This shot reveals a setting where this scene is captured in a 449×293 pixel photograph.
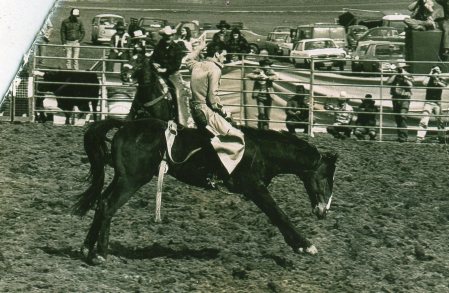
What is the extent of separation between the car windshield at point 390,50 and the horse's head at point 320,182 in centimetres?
1854

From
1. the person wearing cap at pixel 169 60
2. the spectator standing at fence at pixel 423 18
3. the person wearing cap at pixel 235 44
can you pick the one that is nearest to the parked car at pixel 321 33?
the spectator standing at fence at pixel 423 18

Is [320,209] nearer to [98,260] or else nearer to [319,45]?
[98,260]

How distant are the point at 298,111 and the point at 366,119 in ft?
4.27

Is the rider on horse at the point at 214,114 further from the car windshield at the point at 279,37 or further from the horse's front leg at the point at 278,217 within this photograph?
the car windshield at the point at 279,37

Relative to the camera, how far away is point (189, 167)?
357 inches

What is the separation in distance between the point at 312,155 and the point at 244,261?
134 cm

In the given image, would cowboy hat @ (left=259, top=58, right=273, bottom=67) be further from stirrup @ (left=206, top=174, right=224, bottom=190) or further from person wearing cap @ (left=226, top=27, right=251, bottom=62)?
stirrup @ (left=206, top=174, right=224, bottom=190)

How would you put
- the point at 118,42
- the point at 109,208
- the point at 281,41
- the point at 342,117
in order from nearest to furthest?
the point at 109,208 → the point at 342,117 → the point at 118,42 → the point at 281,41

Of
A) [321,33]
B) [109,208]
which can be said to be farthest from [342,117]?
[321,33]

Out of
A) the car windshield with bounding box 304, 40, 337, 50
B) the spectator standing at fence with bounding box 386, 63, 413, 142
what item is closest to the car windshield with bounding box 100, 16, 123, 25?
the car windshield with bounding box 304, 40, 337, 50

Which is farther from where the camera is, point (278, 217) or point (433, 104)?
point (433, 104)

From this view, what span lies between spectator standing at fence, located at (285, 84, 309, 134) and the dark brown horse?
710 centimetres

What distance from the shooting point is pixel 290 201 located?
11.8 m

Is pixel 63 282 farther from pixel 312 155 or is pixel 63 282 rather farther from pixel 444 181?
pixel 444 181
